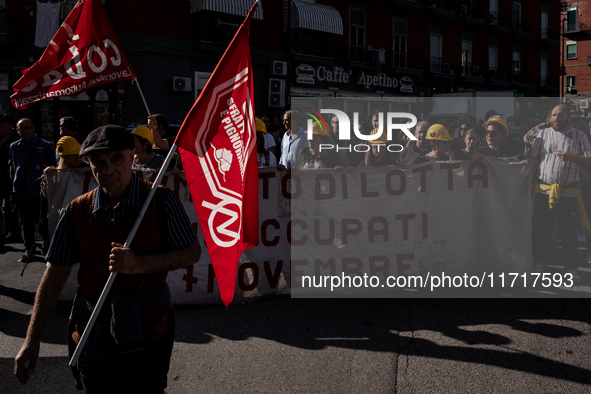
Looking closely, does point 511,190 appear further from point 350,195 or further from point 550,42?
point 550,42

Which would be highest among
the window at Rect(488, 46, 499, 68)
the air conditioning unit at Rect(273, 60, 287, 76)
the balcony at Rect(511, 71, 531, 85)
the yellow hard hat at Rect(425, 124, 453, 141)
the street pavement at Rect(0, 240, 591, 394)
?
the window at Rect(488, 46, 499, 68)

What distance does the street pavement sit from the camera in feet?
12.1

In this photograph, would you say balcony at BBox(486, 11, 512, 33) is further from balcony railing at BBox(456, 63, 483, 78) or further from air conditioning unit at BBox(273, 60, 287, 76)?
air conditioning unit at BBox(273, 60, 287, 76)

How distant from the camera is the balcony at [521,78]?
36.4 metres

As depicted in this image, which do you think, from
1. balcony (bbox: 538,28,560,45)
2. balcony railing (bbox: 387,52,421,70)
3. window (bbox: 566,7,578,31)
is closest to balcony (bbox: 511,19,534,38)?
balcony (bbox: 538,28,560,45)

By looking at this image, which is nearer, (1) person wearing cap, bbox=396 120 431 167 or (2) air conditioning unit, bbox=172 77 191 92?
(1) person wearing cap, bbox=396 120 431 167

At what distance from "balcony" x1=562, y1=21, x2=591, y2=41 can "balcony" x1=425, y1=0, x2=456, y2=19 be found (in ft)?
96.2

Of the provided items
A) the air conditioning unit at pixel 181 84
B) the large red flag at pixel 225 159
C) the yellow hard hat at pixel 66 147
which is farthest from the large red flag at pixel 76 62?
the air conditioning unit at pixel 181 84

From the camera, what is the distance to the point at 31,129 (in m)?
7.57

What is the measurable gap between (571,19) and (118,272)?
62550mm

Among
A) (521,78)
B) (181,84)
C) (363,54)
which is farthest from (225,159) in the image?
(521,78)

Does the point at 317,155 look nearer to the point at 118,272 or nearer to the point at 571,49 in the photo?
the point at 118,272

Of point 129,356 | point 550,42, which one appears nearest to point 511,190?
point 129,356

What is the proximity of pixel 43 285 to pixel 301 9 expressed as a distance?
22.3 metres
